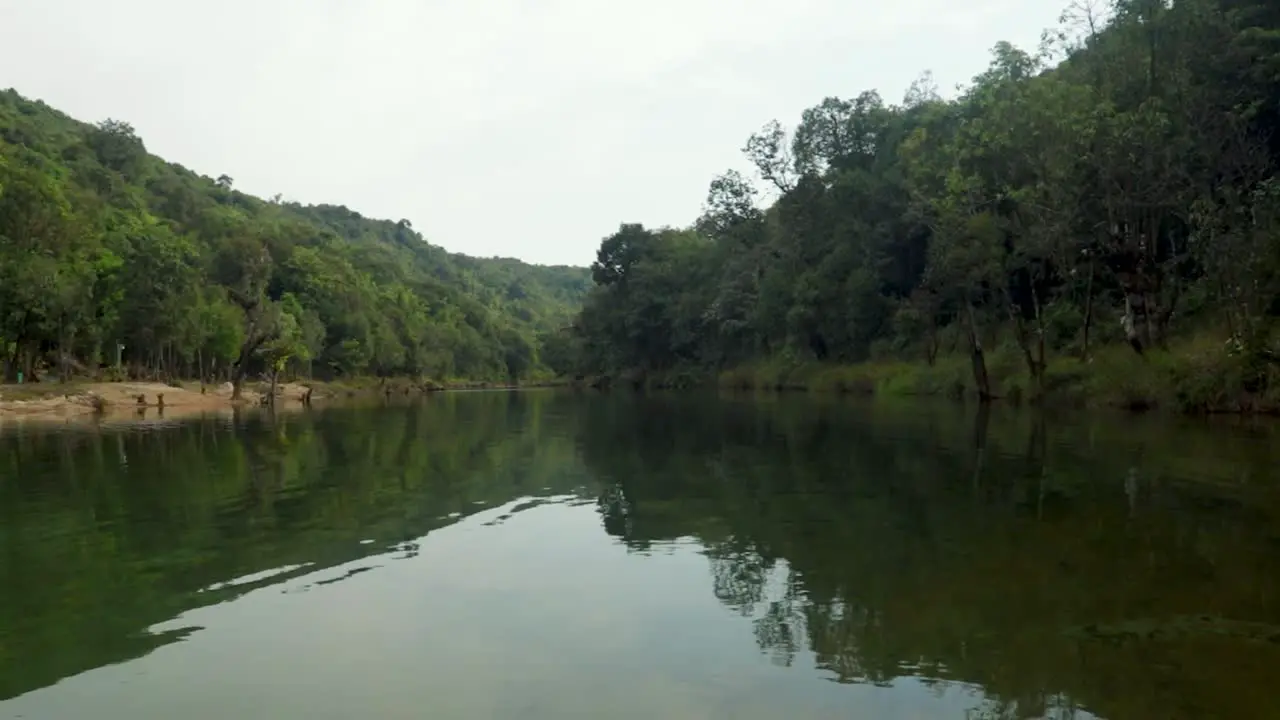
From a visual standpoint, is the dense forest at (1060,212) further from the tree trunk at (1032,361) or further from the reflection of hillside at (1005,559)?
the reflection of hillside at (1005,559)

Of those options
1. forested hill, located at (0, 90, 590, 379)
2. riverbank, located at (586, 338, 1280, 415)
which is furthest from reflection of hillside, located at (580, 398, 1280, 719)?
forested hill, located at (0, 90, 590, 379)

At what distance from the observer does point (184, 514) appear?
1299 cm

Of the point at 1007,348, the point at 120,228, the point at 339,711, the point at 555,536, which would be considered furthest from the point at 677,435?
the point at 120,228

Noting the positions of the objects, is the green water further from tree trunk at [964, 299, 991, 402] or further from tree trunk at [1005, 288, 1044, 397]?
tree trunk at [964, 299, 991, 402]

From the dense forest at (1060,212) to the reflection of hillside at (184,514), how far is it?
19.9 metres

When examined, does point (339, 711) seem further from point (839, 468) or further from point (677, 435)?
point (677, 435)

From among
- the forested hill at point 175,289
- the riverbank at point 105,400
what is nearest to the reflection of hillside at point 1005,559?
the riverbank at point 105,400

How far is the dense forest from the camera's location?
2845cm

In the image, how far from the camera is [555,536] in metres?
11.5

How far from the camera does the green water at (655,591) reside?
5922mm

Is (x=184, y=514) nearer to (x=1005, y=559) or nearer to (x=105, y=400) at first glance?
(x=1005, y=559)

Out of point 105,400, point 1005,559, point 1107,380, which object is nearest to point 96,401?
point 105,400

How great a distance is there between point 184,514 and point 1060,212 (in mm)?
30121

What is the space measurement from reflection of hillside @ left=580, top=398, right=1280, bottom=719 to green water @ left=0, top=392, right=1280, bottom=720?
4cm
